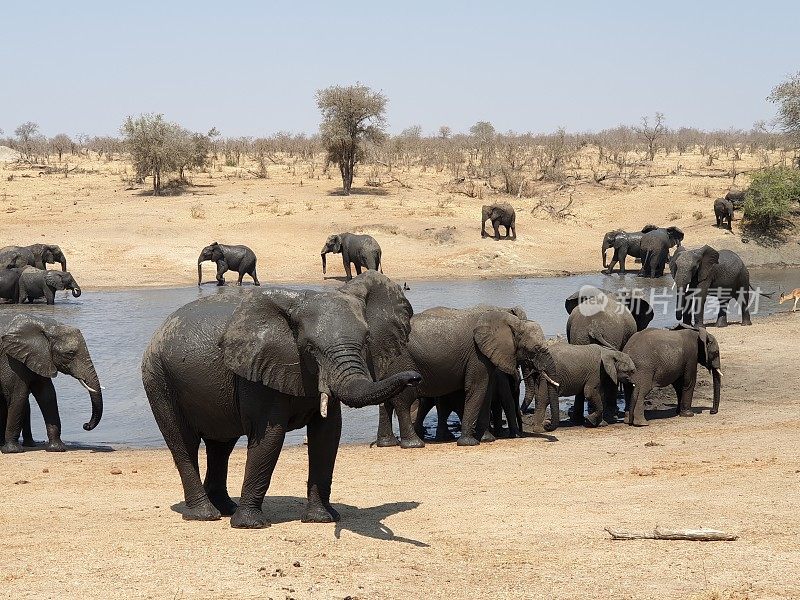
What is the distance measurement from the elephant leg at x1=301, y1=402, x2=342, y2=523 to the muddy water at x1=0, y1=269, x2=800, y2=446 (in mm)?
1383

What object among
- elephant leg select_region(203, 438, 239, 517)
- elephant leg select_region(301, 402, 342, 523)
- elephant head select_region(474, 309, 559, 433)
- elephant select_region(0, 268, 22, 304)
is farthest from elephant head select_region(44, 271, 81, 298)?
elephant leg select_region(301, 402, 342, 523)

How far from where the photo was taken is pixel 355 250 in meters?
32.1

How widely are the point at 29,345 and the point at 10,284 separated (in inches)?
652

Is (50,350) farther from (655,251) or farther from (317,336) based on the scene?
(655,251)

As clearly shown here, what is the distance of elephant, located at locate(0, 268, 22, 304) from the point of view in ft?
91.1

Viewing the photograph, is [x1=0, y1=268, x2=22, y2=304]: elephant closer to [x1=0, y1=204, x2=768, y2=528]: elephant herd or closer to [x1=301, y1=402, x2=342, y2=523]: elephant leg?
[x1=0, y1=204, x2=768, y2=528]: elephant herd

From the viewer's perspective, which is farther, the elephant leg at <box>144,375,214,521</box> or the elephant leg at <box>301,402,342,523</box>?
the elephant leg at <box>144,375,214,521</box>

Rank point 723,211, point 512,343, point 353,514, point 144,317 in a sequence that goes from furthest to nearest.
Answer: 1. point 723,211
2. point 144,317
3. point 512,343
4. point 353,514

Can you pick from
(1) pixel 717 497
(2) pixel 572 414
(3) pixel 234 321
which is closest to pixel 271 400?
(3) pixel 234 321

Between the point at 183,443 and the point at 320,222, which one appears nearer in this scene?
the point at 183,443

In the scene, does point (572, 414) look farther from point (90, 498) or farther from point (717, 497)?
point (90, 498)

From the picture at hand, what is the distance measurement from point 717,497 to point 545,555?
2158 millimetres

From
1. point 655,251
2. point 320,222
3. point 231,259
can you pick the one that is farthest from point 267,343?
point 320,222

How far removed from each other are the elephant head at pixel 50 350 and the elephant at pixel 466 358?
329cm
